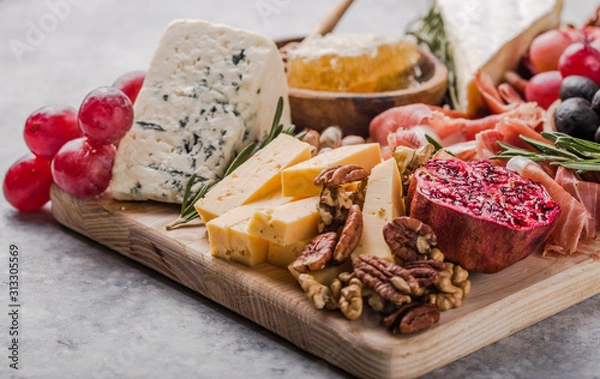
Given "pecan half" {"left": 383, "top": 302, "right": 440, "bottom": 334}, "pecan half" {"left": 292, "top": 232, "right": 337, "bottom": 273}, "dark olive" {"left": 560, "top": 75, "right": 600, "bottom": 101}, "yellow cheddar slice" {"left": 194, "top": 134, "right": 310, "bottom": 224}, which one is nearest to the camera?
"pecan half" {"left": 383, "top": 302, "right": 440, "bottom": 334}

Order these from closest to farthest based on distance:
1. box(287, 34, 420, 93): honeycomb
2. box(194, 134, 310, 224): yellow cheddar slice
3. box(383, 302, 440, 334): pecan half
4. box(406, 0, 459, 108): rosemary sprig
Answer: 1. box(383, 302, 440, 334): pecan half
2. box(194, 134, 310, 224): yellow cheddar slice
3. box(287, 34, 420, 93): honeycomb
4. box(406, 0, 459, 108): rosemary sprig

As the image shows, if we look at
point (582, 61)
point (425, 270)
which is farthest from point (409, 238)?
point (582, 61)

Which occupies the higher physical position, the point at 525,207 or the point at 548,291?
the point at 525,207

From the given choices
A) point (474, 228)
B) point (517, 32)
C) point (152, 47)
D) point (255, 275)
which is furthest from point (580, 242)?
point (152, 47)

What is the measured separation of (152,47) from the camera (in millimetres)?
3553

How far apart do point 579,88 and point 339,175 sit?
82 cm

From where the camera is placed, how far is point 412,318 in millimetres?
1391

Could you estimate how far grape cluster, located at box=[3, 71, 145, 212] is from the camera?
1.89 meters

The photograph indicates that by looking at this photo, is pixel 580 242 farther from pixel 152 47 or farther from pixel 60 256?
pixel 152 47

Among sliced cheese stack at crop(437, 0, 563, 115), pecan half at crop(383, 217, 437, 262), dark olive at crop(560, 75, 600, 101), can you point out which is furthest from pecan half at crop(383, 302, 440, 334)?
sliced cheese stack at crop(437, 0, 563, 115)

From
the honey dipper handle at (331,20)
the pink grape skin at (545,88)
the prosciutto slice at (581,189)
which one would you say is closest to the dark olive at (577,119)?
the prosciutto slice at (581,189)

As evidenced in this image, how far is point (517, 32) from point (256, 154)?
43.9 inches

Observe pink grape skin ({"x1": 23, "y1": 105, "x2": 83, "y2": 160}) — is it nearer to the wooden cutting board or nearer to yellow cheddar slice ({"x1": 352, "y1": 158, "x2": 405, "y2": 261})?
the wooden cutting board

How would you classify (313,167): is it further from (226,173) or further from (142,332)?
(142,332)
